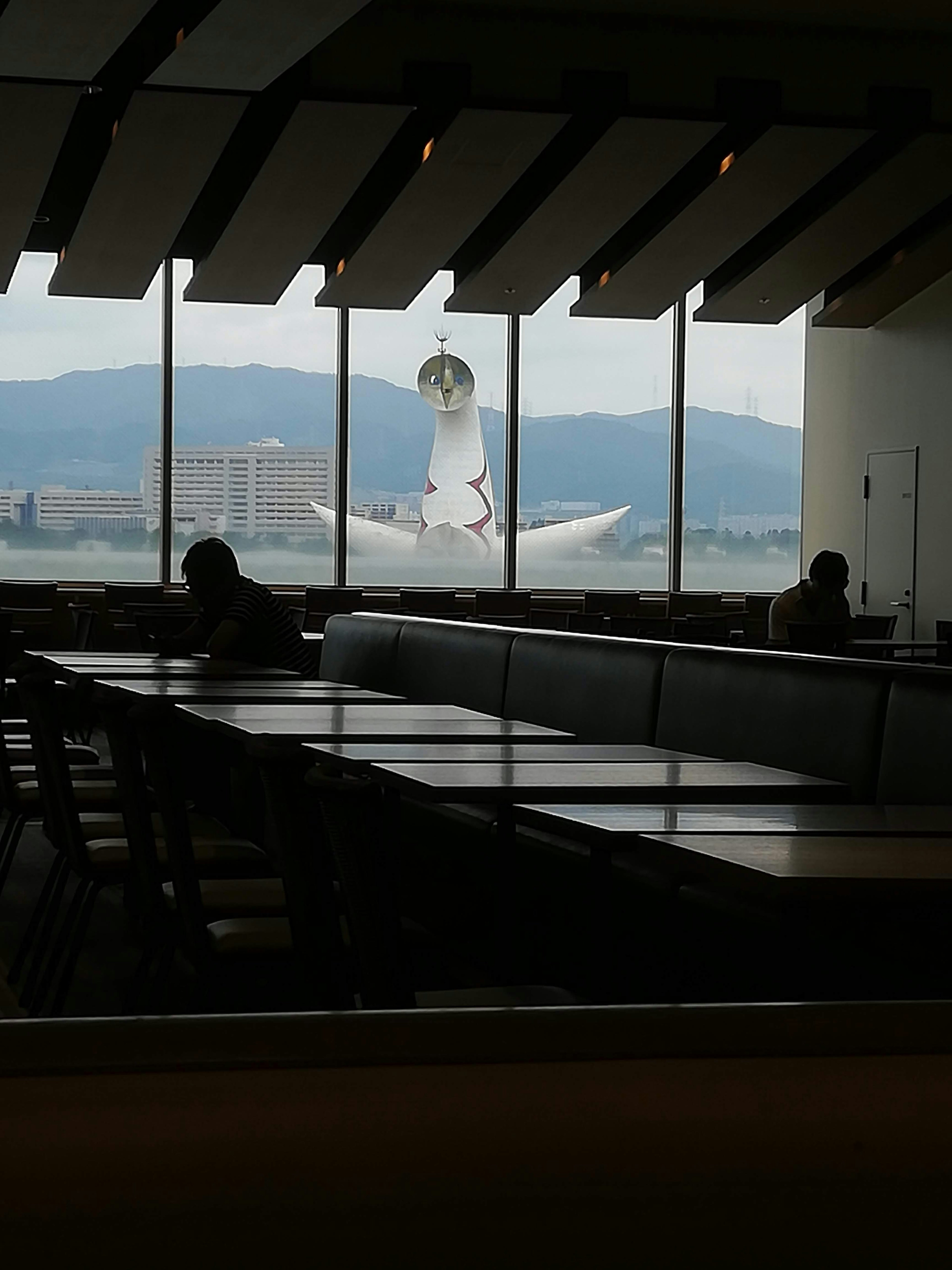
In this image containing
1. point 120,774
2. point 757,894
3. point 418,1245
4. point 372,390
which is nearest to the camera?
point 418,1245

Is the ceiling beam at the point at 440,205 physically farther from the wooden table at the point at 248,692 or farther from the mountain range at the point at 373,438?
the wooden table at the point at 248,692

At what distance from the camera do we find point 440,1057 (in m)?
0.54

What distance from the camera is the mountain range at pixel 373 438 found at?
1209 cm

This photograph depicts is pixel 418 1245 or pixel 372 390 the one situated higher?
pixel 372 390

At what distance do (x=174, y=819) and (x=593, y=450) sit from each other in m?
10.6

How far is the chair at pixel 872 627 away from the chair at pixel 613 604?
2569mm

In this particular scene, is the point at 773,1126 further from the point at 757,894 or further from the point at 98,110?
the point at 98,110

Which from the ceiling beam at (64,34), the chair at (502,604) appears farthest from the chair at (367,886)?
the chair at (502,604)

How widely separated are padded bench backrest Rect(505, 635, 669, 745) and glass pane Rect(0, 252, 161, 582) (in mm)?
7949

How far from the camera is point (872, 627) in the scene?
867 cm

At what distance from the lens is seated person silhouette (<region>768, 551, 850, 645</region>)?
5.97 metres

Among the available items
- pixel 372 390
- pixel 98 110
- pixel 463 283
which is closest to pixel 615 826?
pixel 98 110

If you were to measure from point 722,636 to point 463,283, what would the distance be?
14.9 ft

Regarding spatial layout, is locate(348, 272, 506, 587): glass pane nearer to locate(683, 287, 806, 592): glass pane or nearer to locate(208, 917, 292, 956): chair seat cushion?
locate(683, 287, 806, 592): glass pane
